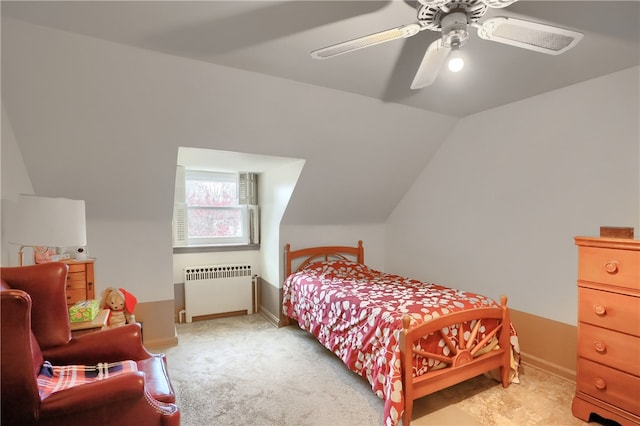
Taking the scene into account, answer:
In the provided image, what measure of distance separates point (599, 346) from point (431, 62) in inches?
79.5

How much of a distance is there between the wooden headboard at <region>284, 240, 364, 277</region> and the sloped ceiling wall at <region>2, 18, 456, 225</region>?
1.85ft

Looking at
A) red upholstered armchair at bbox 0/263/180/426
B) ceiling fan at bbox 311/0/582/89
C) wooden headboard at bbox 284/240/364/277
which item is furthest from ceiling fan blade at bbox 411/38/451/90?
wooden headboard at bbox 284/240/364/277

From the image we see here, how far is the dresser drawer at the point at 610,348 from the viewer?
1873 mm

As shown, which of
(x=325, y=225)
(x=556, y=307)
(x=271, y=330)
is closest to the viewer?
(x=556, y=307)

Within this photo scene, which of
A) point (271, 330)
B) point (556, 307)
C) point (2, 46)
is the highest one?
point (2, 46)

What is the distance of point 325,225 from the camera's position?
4312 millimetres

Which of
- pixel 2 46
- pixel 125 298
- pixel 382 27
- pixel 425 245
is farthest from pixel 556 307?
pixel 2 46

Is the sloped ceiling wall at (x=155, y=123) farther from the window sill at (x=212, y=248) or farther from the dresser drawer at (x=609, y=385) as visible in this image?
the dresser drawer at (x=609, y=385)

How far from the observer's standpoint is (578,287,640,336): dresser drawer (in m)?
1.87

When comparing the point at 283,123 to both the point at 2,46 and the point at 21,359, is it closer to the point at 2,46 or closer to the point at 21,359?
the point at 2,46

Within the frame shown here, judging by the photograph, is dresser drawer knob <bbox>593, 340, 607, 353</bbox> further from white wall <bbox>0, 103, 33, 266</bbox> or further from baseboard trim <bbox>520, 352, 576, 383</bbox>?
white wall <bbox>0, 103, 33, 266</bbox>

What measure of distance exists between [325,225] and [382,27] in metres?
2.81

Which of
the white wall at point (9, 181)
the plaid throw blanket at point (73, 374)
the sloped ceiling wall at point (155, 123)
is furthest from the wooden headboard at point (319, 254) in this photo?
the white wall at point (9, 181)

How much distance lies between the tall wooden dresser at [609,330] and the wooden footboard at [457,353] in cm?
47
